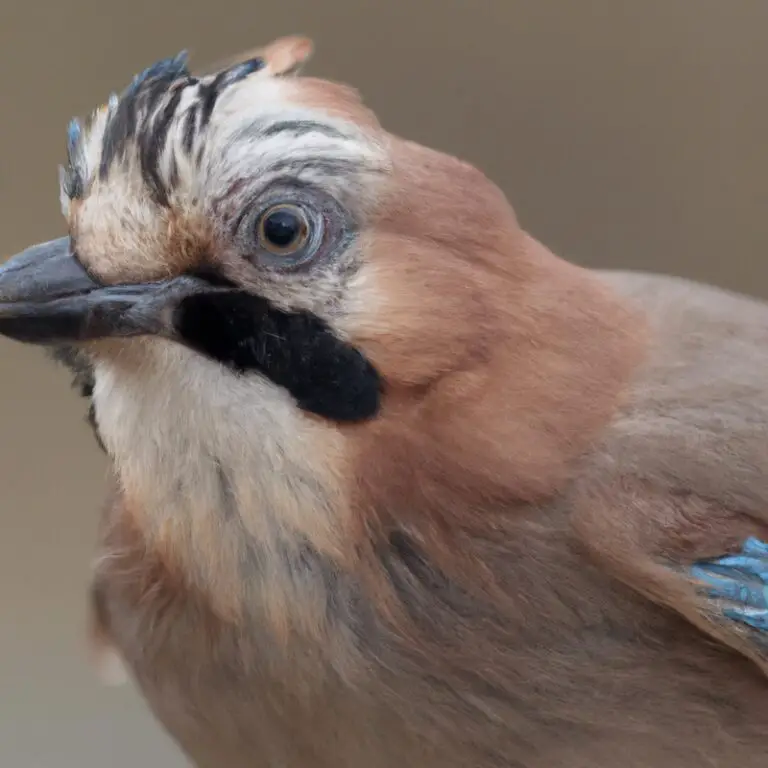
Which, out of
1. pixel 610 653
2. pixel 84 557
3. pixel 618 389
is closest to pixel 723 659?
pixel 610 653

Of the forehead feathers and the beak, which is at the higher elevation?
the forehead feathers

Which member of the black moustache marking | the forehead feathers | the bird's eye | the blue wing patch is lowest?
the blue wing patch

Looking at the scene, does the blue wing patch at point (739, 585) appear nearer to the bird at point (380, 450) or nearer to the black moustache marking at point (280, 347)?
the bird at point (380, 450)

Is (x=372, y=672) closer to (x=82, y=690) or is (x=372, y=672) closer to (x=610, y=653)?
(x=610, y=653)

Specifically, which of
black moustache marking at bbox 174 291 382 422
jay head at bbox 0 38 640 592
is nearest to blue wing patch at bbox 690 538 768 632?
jay head at bbox 0 38 640 592

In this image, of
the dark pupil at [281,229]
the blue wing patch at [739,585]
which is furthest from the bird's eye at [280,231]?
the blue wing patch at [739,585]

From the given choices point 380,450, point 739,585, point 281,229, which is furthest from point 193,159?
point 739,585

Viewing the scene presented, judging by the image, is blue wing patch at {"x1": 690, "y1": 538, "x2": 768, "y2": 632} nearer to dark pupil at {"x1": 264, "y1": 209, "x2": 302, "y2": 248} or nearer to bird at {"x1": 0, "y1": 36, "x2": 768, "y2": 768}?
bird at {"x1": 0, "y1": 36, "x2": 768, "y2": 768}
